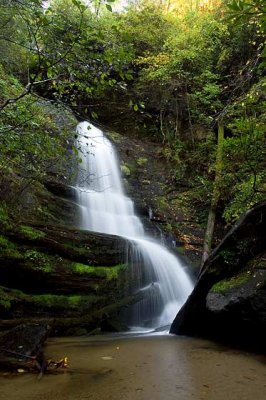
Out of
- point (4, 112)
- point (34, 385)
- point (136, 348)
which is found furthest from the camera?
point (4, 112)

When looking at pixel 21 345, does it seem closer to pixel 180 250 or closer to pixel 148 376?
pixel 148 376

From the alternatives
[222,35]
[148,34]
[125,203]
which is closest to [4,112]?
[125,203]

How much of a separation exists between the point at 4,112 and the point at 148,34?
1461cm

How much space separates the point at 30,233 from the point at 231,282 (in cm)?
397

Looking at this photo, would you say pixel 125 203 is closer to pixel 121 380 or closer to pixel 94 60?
pixel 94 60

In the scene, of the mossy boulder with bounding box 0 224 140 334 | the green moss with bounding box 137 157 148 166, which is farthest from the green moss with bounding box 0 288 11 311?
the green moss with bounding box 137 157 148 166

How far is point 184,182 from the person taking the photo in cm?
1489

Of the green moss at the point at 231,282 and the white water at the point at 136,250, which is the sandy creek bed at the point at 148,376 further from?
the white water at the point at 136,250

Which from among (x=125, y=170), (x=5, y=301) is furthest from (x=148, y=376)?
(x=125, y=170)

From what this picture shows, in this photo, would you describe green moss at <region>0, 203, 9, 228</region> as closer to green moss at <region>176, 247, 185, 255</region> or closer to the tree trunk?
green moss at <region>176, 247, 185, 255</region>

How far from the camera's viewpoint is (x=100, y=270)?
7.21 meters

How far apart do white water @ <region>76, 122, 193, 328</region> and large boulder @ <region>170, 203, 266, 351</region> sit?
1.97 meters

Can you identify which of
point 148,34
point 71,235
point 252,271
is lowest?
point 252,271

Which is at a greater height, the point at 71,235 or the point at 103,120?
the point at 103,120
